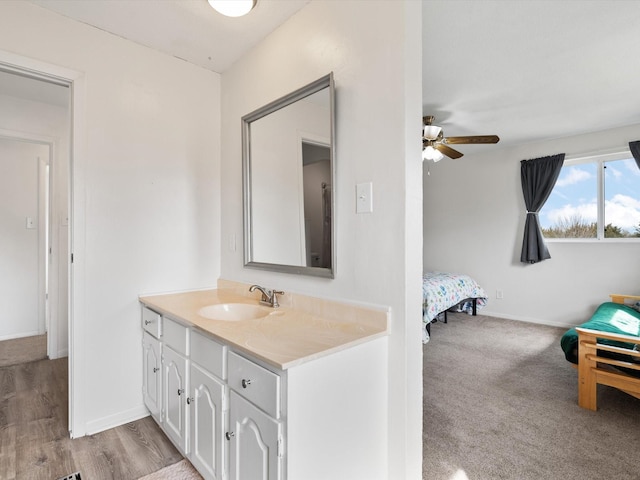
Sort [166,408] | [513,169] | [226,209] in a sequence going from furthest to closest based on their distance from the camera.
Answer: [513,169] < [226,209] < [166,408]

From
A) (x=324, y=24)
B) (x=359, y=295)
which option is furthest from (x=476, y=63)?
(x=359, y=295)

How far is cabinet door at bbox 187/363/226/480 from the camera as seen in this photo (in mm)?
1334

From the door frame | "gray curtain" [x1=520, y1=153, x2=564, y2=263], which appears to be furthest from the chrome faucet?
"gray curtain" [x1=520, y1=153, x2=564, y2=263]

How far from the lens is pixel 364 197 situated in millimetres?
1407

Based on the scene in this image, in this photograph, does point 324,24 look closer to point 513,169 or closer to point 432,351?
point 432,351

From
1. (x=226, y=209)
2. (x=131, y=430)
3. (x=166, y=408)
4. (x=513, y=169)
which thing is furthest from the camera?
(x=513, y=169)

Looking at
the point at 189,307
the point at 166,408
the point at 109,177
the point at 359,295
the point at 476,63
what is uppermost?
the point at 476,63

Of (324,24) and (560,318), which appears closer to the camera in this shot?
Answer: (324,24)

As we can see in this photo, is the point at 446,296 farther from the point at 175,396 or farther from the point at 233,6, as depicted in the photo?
the point at 233,6

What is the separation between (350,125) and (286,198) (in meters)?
0.60

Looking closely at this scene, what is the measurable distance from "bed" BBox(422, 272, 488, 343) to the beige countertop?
1.89 metres

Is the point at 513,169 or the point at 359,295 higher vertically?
the point at 513,169

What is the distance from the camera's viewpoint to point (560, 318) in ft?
13.9

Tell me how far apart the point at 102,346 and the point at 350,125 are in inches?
75.5
